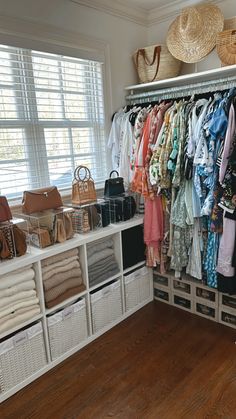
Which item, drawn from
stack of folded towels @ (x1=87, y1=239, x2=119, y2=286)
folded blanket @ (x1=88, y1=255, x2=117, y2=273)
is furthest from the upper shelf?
folded blanket @ (x1=88, y1=255, x2=117, y2=273)

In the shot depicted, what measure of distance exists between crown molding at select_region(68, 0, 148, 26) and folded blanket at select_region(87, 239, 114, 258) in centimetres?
183

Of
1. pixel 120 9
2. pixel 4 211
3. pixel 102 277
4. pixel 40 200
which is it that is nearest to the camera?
pixel 4 211

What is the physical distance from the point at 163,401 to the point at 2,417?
0.88 m

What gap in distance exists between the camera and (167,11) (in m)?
2.73

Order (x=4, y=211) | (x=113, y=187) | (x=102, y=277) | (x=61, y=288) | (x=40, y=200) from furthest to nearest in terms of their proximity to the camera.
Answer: (x=113, y=187) < (x=102, y=277) < (x=40, y=200) < (x=61, y=288) < (x=4, y=211)

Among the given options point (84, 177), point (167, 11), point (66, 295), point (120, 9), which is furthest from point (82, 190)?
point (167, 11)

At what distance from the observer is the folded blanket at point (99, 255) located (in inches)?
89.0

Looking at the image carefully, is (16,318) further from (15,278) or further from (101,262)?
(101,262)

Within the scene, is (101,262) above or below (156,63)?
below

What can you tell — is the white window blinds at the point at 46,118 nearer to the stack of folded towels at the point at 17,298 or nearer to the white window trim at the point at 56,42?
the white window trim at the point at 56,42

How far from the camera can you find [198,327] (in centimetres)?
238

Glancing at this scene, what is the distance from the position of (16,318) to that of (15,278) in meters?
0.23

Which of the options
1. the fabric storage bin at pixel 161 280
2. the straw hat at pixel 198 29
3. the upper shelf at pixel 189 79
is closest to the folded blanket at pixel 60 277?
the fabric storage bin at pixel 161 280

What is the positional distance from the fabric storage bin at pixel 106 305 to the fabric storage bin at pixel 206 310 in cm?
63
